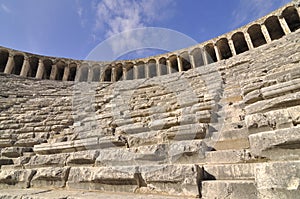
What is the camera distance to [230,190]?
1855 millimetres

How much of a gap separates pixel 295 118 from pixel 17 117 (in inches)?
324

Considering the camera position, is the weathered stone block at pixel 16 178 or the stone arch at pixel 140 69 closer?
the weathered stone block at pixel 16 178

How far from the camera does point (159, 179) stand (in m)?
2.29

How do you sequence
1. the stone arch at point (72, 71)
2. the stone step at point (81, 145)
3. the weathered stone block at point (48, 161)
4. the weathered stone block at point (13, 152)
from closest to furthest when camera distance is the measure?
the weathered stone block at point (48, 161) → the stone step at point (81, 145) → the weathered stone block at point (13, 152) → the stone arch at point (72, 71)

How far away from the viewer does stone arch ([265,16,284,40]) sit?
65.4 ft

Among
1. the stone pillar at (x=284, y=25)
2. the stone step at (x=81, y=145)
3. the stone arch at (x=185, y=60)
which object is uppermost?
the stone arch at (x=185, y=60)

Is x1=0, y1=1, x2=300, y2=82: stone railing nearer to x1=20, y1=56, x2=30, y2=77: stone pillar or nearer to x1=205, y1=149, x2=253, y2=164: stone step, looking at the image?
x1=20, y1=56, x2=30, y2=77: stone pillar

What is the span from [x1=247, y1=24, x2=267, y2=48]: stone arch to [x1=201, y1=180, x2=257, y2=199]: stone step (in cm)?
2328

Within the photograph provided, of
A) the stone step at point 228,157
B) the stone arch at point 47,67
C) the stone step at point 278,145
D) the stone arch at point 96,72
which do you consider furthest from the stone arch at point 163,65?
the stone step at point 278,145

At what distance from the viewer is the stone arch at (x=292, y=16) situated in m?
18.8

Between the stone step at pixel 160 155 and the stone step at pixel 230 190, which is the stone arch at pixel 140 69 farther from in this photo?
the stone step at pixel 230 190

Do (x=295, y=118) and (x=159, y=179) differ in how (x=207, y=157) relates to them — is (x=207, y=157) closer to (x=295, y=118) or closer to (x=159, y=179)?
(x=159, y=179)

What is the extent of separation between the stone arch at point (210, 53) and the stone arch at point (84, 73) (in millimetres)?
15571

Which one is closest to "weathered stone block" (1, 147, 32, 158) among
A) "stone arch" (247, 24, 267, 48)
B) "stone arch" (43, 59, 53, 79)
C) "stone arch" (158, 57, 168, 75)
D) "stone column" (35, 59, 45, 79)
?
"stone column" (35, 59, 45, 79)
